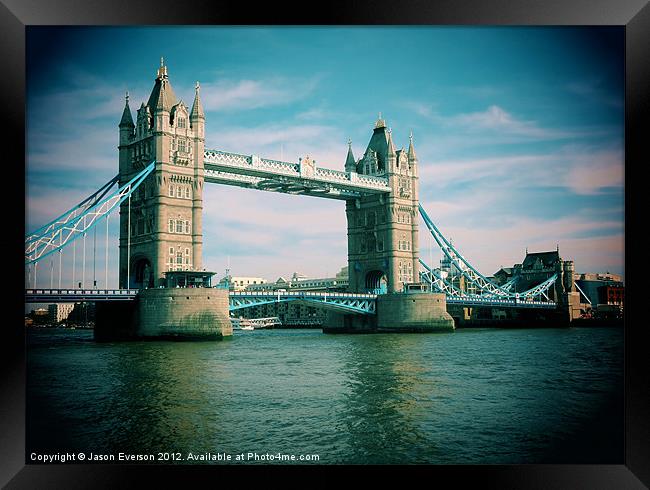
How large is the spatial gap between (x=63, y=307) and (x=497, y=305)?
37707 mm

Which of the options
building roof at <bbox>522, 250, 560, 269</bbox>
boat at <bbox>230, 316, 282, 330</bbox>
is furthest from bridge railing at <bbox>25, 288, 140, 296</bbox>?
building roof at <bbox>522, 250, 560, 269</bbox>

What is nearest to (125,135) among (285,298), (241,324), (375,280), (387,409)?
(285,298)

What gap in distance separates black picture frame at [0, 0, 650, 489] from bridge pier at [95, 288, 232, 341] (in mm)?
20879

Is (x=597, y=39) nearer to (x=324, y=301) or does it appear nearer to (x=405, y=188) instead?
(x=324, y=301)

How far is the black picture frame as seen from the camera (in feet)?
41.9

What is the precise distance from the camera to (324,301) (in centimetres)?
4922

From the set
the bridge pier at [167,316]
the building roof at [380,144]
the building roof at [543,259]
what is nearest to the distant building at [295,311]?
the building roof at [543,259]

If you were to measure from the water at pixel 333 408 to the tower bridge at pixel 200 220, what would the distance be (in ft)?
23.7

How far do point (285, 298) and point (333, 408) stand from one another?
2876 centimetres

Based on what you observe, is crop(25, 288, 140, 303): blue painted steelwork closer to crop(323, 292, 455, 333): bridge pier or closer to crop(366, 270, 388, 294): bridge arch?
crop(323, 292, 455, 333): bridge pier

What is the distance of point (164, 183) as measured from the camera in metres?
39.3

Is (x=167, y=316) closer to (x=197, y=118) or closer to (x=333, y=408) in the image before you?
(x=197, y=118)
